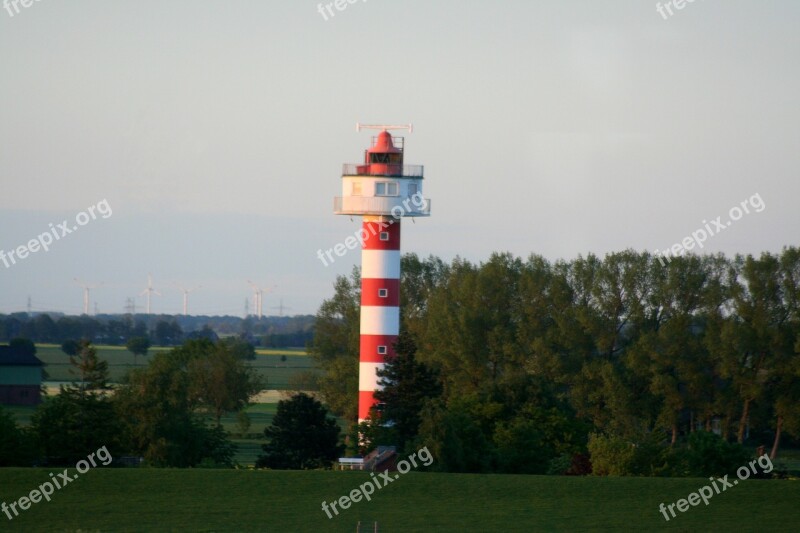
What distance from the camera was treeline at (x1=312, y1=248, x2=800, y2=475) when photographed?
57.8m

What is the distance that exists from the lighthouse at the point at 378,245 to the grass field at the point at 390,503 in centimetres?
1326

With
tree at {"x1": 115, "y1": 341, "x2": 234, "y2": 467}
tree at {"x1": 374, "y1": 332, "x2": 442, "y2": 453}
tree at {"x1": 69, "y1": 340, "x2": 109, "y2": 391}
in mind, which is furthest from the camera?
tree at {"x1": 374, "y1": 332, "x2": 442, "y2": 453}

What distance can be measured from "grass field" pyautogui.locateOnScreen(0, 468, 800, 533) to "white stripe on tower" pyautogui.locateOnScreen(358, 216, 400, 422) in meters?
13.1

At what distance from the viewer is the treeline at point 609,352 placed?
5784cm

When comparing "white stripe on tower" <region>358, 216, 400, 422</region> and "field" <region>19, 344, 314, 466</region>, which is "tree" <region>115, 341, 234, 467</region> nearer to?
"field" <region>19, 344, 314, 466</region>

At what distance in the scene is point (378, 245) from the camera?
5434 cm

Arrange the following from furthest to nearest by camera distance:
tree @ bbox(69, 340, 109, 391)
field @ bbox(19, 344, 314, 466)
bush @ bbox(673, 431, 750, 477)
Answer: field @ bbox(19, 344, 314, 466), tree @ bbox(69, 340, 109, 391), bush @ bbox(673, 431, 750, 477)

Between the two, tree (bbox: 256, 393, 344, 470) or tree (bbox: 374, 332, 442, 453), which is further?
tree (bbox: 374, 332, 442, 453)

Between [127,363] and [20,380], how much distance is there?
1854 inches

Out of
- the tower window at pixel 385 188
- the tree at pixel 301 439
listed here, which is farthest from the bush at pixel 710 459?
the tower window at pixel 385 188

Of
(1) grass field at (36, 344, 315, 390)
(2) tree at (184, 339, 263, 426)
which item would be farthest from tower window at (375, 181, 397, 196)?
(1) grass field at (36, 344, 315, 390)

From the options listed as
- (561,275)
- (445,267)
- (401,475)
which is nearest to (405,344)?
(401,475)

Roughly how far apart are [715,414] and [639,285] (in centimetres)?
911

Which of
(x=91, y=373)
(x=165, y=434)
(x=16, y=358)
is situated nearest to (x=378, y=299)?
(x=165, y=434)
